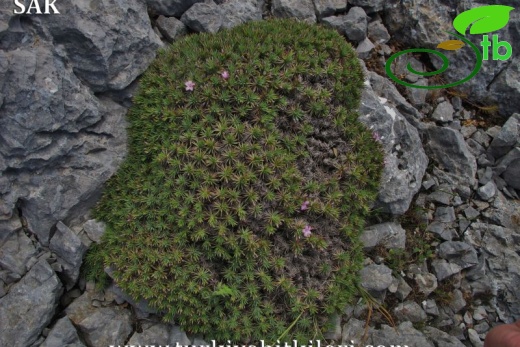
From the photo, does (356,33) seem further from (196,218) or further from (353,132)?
(196,218)

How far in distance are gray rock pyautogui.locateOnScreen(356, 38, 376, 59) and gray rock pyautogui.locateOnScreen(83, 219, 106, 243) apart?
12.8 ft

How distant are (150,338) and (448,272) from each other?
336 cm

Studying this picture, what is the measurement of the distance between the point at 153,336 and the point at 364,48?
442 cm

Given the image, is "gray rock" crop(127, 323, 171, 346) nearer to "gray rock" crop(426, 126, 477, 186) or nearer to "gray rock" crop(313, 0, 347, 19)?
"gray rock" crop(426, 126, 477, 186)

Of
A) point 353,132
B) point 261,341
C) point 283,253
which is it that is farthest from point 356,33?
point 261,341

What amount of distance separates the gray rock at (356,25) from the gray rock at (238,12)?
3.86ft

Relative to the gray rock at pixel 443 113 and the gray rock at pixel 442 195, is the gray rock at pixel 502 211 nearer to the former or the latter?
the gray rock at pixel 442 195

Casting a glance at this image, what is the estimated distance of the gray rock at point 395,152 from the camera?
18.1 ft

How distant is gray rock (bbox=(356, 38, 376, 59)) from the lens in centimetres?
634

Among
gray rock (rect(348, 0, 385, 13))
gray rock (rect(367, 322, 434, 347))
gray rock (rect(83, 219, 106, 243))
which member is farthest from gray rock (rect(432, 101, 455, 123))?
gray rock (rect(83, 219, 106, 243))

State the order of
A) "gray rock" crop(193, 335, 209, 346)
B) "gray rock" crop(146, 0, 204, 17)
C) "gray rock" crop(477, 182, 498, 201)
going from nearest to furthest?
"gray rock" crop(193, 335, 209, 346) < "gray rock" crop(146, 0, 204, 17) < "gray rock" crop(477, 182, 498, 201)

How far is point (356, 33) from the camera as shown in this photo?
6.26m

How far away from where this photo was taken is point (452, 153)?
238 inches

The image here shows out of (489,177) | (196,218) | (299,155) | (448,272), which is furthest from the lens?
(489,177)
